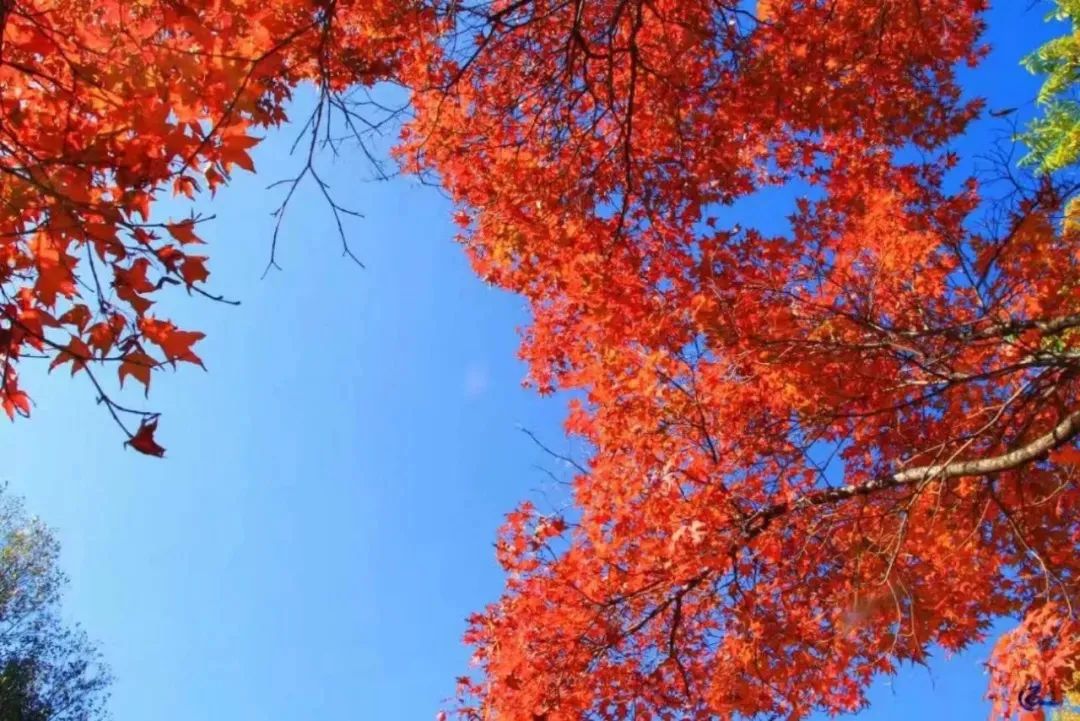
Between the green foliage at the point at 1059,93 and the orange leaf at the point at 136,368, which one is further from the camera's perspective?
the green foliage at the point at 1059,93

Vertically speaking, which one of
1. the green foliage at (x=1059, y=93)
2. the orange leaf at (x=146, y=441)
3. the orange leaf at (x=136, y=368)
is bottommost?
the orange leaf at (x=146, y=441)

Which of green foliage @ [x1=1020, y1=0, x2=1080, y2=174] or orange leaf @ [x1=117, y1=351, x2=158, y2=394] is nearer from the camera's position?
orange leaf @ [x1=117, y1=351, x2=158, y2=394]

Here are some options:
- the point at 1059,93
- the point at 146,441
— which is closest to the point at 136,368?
the point at 146,441

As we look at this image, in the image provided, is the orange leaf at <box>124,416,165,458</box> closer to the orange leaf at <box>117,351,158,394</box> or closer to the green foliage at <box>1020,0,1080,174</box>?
the orange leaf at <box>117,351,158,394</box>

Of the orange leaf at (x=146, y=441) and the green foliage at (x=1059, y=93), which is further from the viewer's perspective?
the green foliage at (x=1059, y=93)

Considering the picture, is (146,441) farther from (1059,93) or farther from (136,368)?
(1059,93)

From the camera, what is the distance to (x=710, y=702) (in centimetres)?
603

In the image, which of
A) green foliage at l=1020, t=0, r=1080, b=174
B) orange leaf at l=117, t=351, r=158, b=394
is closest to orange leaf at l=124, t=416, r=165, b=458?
orange leaf at l=117, t=351, r=158, b=394

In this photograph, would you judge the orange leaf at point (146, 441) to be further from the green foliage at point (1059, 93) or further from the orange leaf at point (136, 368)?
the green foliage at point (1059, 93)

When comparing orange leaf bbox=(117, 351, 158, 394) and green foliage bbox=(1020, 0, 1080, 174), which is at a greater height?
green foliage bbox=(1020, 0, 1080, 174)

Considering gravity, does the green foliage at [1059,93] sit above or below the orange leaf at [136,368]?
above

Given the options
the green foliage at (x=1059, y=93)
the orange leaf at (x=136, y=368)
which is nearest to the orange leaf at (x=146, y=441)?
the orange leaf at (x=136, y=368)

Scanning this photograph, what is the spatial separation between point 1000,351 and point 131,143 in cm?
543

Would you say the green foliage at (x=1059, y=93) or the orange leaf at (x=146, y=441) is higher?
the green foliage at (x=1059, y=93)
